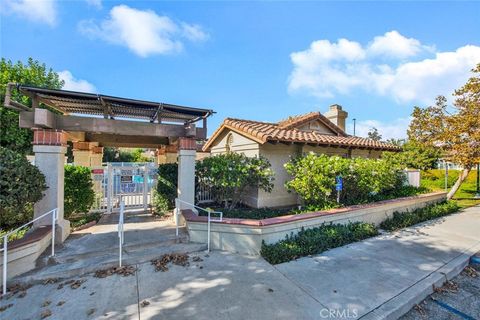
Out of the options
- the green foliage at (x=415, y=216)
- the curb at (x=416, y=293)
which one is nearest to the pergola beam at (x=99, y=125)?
the curb at (x=416, y=293)

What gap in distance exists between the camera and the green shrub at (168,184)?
8.19m

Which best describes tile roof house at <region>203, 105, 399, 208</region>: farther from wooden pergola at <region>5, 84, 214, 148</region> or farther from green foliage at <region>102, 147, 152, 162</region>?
green foliage at <region>102, 147, 152, 162</region>

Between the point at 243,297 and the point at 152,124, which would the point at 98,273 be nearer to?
the point at 243,297

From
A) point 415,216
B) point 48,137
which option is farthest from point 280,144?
point 48,137

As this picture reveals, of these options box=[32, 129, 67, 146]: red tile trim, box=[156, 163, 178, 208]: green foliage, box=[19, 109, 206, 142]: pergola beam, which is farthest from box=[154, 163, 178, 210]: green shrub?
box=[32, 129, 67, 146]: red tile trim

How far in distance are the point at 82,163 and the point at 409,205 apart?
13.5 metres

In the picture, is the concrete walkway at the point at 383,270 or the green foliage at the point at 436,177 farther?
the green foliage at the point at 436,177

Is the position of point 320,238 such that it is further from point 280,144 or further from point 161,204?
point 161,204

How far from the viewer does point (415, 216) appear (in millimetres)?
8781

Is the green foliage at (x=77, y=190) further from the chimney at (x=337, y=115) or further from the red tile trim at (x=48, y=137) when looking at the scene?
the chimney at (x=337, y=115)

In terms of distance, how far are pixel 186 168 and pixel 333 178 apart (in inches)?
181

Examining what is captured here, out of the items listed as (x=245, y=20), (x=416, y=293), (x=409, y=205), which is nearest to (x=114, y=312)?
(x=416, y=293)

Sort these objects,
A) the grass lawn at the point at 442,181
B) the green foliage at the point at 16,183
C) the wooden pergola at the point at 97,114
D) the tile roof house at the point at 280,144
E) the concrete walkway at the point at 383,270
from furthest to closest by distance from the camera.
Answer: the grass lawn at the point at 442,181 → the tile roof house at the point at 280,144 → the wooden pergola at the point at 97,114 → the green foliage at the point at 16,183 → the concrete walkway at the point at 383,270

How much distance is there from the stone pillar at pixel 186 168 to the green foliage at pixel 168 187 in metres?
1.39
